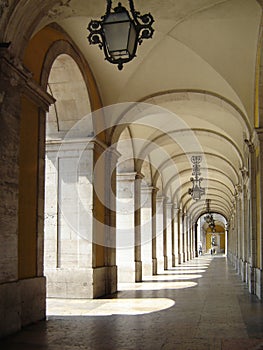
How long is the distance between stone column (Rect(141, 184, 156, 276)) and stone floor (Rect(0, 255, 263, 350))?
8.94 m

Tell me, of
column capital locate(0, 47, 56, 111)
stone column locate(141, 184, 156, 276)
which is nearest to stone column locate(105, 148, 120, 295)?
column capital locate(0, 47, 56, 111)

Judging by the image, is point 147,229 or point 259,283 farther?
point 147,229

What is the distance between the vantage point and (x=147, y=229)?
70.7 feet

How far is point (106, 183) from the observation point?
43.2ft

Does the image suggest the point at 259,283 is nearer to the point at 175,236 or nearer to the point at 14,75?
the point at 14,75

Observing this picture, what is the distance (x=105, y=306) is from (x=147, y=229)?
11.5m

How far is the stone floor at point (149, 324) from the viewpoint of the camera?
633 cm

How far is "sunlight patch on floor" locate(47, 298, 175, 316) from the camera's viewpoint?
9205mm

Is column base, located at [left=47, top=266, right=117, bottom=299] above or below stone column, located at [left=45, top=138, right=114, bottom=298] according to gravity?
below

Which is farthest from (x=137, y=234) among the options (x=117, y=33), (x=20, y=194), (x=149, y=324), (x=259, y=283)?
(x=117, y=33)

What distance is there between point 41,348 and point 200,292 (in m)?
7.54

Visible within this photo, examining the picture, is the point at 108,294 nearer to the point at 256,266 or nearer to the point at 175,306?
the point at 175,306

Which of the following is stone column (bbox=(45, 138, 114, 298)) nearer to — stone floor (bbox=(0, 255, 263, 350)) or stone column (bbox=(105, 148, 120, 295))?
stone column (bbox=(105, 148, 120, 295))

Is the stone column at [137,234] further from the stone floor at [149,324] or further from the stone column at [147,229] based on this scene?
the stone floor at [149,324]
